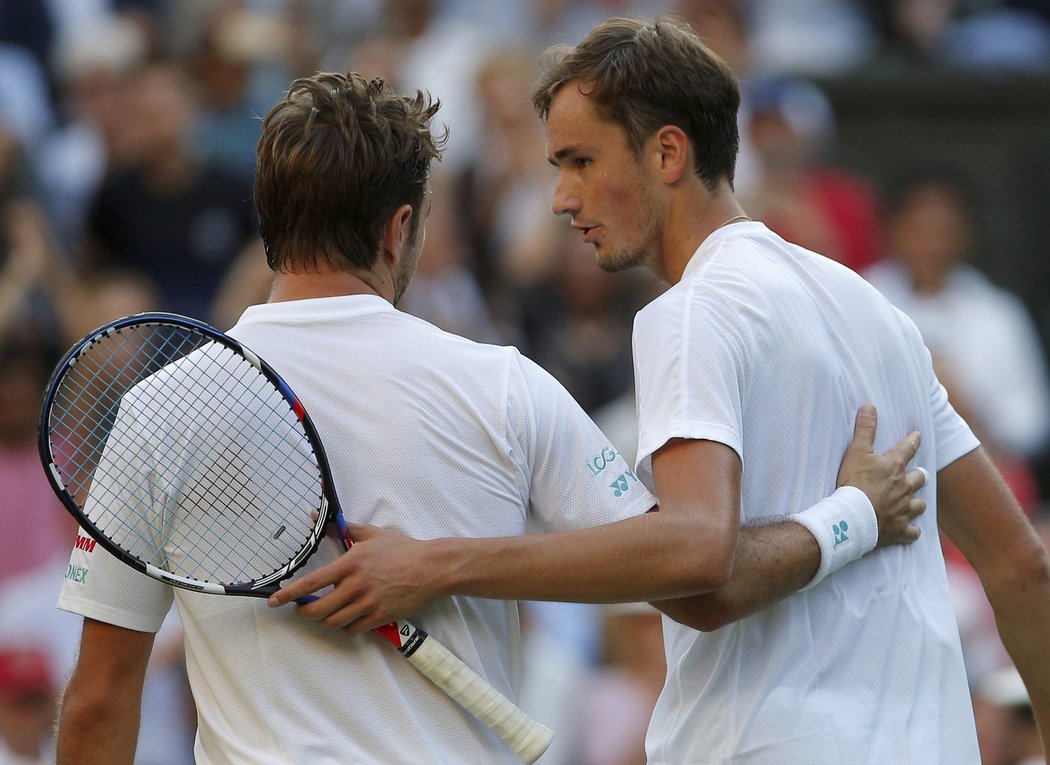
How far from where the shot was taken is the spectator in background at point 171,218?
7566 millimetres

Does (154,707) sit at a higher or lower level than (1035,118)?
lower

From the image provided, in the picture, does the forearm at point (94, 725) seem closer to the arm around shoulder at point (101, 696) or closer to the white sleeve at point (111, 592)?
the arm around shoulder at point (101, 696)

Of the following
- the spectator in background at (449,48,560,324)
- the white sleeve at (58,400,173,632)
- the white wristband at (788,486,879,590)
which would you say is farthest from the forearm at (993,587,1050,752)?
the spectator in background at (449,48,560,324)

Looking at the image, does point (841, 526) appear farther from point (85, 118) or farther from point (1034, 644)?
point (85, 118)

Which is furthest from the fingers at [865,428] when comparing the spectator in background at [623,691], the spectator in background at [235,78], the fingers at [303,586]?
the spectator in background at [235,78]

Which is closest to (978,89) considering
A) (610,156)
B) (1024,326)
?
(1024,326)

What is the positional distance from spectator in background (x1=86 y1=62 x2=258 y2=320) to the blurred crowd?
0.01m

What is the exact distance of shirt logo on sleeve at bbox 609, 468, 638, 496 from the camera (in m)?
2.93

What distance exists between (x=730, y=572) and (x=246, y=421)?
2.96 feet

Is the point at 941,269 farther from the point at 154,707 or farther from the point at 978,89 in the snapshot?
the point at 154,707

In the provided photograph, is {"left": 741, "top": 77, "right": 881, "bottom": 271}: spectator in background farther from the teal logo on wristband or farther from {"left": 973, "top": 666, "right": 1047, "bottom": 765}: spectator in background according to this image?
the teal logo on wristband

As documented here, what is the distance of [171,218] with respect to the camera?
7.61 m

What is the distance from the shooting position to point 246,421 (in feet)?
9.53

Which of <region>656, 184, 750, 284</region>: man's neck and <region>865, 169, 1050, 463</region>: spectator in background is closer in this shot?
<region>656, 184, 750, 284</region>: man's neck
